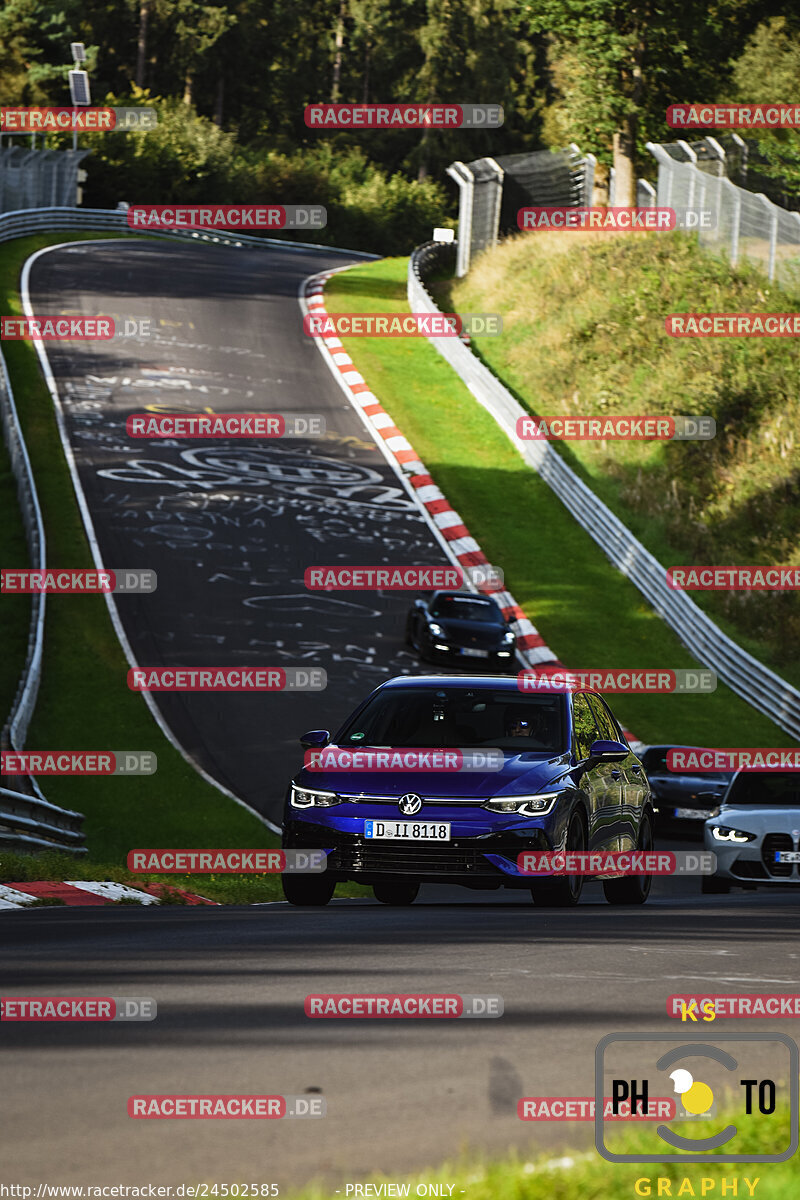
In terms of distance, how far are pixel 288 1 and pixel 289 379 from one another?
69373 mm

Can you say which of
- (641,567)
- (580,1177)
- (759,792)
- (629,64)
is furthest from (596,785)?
(629,64)

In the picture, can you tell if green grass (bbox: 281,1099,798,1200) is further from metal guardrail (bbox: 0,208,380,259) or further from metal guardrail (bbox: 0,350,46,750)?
metal guardrail (bbox: 0,208,380,259)

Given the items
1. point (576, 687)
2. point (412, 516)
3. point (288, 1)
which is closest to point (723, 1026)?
point (576, 687)

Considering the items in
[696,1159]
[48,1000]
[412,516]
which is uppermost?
[696,1159]

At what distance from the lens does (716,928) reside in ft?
33.8

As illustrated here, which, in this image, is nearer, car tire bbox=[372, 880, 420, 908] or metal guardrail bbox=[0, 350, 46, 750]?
car tire bbox=[372, 880, 420, 908]

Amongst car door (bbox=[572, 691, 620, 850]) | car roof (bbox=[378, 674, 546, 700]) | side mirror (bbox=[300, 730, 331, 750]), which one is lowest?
car door (bbox=[572, 691, 620, 850])

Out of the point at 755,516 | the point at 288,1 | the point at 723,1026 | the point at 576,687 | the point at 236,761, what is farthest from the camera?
the point at 288,1

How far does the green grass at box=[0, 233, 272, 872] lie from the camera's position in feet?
63.0

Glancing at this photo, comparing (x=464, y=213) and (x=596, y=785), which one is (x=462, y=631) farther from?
(x=464, y=213)

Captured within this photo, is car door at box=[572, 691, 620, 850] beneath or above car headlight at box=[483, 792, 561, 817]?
beneath

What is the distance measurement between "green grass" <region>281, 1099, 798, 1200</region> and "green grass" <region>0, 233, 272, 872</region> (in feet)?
31.2

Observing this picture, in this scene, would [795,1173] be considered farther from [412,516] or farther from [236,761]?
[412,516]

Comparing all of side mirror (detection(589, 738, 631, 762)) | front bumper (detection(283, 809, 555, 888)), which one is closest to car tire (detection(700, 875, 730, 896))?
side mirror (detection(589, 738, 631, 762))
